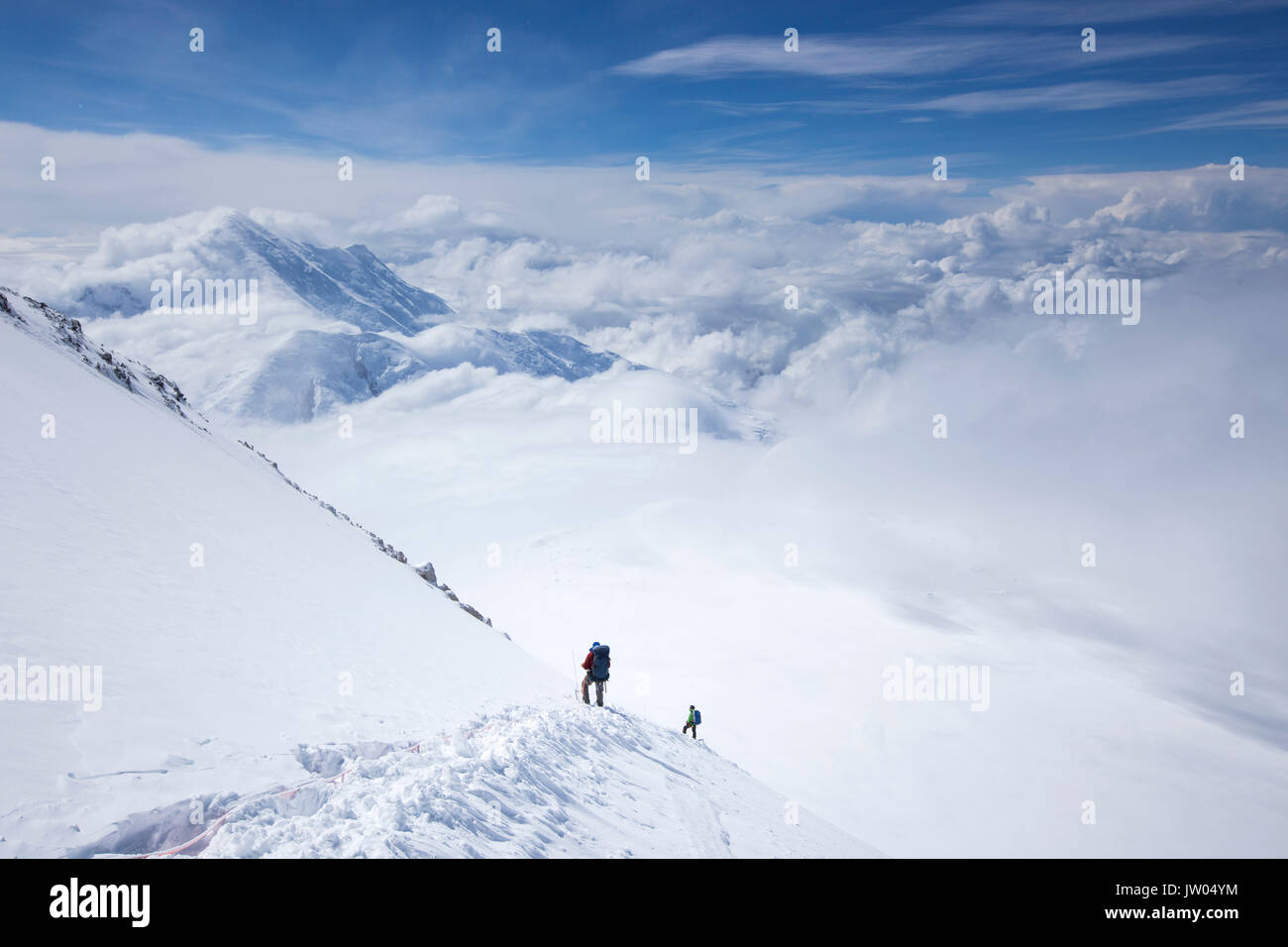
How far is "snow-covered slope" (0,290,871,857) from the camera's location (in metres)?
7.49

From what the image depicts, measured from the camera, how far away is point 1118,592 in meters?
145

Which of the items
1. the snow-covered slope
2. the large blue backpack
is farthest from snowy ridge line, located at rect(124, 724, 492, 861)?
the large blue backpack

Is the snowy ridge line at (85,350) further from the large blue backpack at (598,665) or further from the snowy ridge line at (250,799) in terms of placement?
the snowy ridge line at (250,799)

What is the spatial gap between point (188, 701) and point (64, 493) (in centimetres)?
859

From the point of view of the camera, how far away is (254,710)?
402 inches

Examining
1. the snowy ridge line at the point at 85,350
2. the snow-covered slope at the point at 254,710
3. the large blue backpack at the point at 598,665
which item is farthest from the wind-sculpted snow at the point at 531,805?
the snowy ridge line at the point at 85,350

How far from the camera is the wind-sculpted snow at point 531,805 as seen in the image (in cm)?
769

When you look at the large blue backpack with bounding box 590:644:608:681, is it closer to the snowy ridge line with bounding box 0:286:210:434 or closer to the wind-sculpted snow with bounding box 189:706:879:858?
the wind-sculpted snow with bounding box 189:706:879:858

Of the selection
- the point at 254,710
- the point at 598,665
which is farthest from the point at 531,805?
the point at 598,665

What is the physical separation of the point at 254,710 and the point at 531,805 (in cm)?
456

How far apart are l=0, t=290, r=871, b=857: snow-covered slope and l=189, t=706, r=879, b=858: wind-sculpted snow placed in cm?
A: 4

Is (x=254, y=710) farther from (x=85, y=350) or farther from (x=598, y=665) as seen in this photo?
(x=85, y=350)
